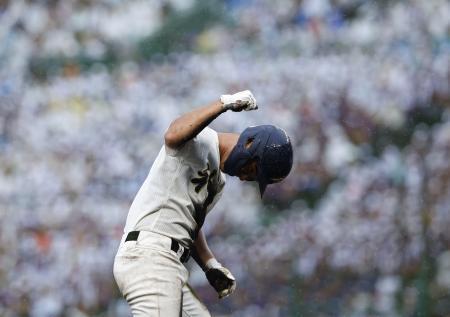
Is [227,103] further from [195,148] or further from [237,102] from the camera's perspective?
[195,148]

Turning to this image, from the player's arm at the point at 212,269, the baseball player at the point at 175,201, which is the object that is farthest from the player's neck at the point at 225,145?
the player's arm at the point at 212,269

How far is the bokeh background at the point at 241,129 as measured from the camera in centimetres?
683

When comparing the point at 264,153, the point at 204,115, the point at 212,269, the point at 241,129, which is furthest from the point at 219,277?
the point at 241,129

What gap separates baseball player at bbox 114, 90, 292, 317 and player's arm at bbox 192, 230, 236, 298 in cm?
36

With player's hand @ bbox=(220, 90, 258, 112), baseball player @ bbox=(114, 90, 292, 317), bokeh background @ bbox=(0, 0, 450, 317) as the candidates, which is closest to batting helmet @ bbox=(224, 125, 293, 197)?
baseball player @ bbox=(114, 90, 292, 317)

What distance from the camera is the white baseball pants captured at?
11.8 ft

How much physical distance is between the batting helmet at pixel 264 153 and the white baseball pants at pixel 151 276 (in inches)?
17.4

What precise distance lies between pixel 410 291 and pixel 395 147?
1108 millimetres

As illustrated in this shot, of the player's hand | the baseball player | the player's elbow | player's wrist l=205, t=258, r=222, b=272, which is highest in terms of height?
the player's hand

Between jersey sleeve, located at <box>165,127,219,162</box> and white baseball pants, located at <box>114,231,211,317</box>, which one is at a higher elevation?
jersey sleeve, located at <box>165,127,219,162</box>

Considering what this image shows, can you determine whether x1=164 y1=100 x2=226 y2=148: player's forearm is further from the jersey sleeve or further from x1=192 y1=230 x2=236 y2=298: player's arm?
x1=192 y1=230 x2=236 y2=298: player's arm

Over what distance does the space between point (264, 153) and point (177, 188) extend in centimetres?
39

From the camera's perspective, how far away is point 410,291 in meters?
6.76

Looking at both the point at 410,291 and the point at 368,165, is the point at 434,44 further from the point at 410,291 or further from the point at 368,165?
the point at 410,291
